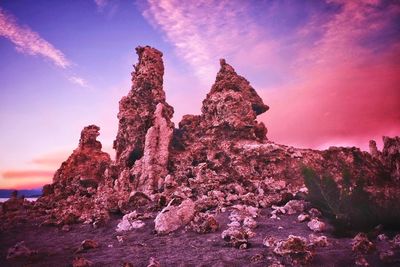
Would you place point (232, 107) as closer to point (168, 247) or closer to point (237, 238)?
point (237, 238)

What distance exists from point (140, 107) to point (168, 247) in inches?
913

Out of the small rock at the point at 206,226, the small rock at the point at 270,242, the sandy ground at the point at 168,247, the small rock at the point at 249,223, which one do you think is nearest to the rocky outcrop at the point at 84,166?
the sandy ground at the point at 168,247

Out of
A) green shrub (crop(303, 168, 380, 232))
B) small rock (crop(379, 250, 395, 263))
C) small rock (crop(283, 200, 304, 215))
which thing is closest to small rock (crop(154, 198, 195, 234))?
small rock (crop(283, 200, 304, 215))

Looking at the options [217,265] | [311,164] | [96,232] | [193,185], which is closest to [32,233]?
[96,232]

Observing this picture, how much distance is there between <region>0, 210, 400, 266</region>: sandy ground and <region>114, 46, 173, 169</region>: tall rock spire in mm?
14789

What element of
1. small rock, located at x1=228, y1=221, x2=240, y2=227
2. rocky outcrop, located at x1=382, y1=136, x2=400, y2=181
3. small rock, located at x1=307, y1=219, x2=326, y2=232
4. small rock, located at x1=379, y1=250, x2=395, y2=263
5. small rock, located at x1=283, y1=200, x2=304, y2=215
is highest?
rocky outcrop, located at x1=382, y1=136, x2=400, y2=181

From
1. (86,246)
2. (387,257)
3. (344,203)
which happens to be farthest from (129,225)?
(387,257)

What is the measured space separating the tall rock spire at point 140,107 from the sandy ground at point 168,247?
14.8m

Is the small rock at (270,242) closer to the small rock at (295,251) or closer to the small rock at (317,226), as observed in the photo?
the small rock at (295,251)

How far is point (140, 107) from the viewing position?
33.8m

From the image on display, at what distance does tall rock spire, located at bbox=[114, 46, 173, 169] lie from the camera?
32569 millimetres

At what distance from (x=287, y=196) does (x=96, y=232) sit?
12.6 meters

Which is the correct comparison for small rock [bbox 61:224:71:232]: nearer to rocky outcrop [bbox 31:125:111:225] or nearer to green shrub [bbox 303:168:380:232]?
rocky outcrop [bbox 31:125:111:225]

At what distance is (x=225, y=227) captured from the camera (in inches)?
595
